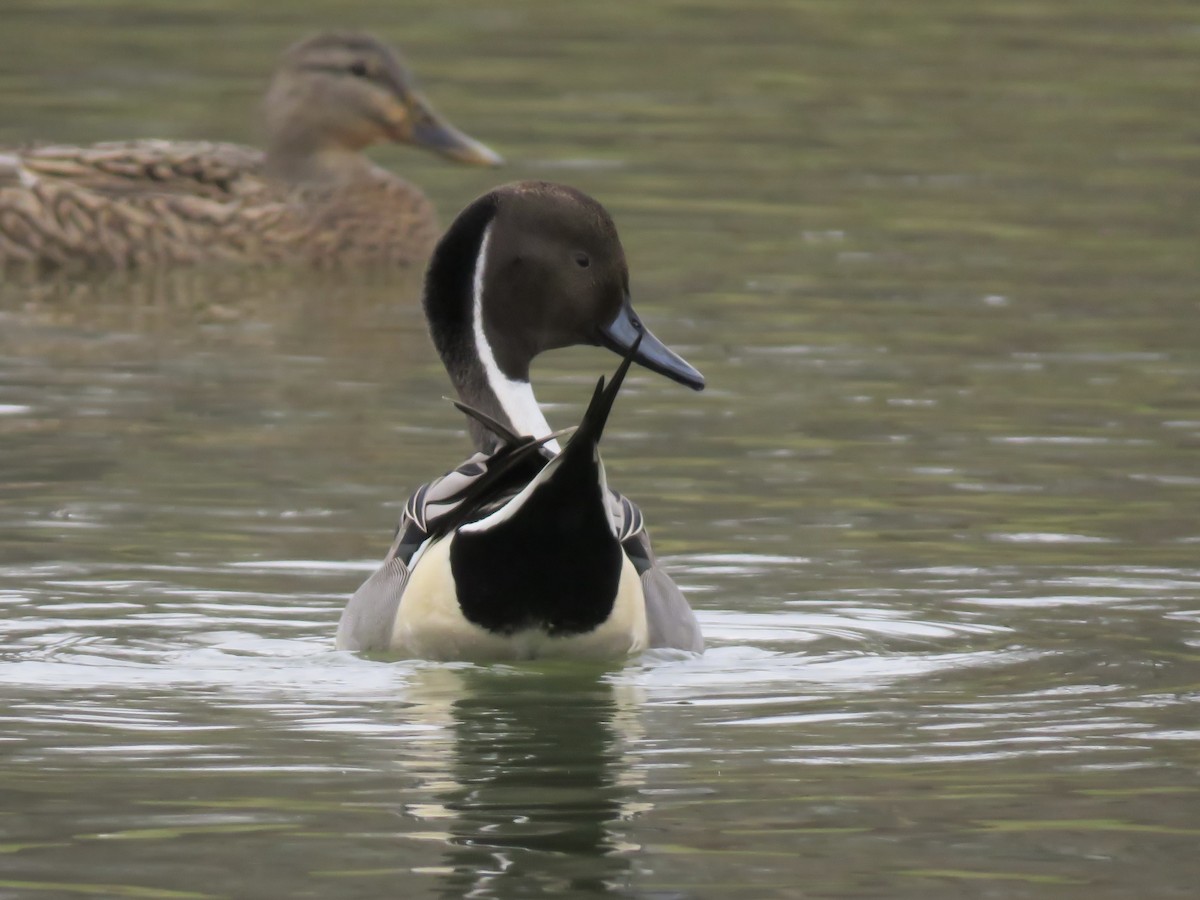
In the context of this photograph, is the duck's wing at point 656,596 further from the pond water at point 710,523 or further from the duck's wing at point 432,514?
the duck's wing at point 432,514

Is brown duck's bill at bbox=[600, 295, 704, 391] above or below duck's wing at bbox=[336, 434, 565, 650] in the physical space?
above

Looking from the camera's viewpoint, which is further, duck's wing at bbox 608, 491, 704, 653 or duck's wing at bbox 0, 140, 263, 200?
duck's wing at bbox 0, 140, 263, 200

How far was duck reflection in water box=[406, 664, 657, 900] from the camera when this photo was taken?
5844mm

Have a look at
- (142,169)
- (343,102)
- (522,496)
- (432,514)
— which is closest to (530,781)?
(522,496)

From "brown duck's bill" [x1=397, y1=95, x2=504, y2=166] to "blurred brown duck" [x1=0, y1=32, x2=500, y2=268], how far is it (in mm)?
11

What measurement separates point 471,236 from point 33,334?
5.30m

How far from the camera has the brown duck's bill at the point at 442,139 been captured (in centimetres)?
1605

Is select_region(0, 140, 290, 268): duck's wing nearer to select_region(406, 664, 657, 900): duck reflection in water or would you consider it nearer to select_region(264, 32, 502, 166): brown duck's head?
select_region(264, 32, 502, 166): brown duck's head

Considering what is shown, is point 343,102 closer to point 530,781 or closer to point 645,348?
Result: point 645,348

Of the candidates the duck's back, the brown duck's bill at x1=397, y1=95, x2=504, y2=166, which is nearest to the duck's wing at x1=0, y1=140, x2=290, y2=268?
the duck's back

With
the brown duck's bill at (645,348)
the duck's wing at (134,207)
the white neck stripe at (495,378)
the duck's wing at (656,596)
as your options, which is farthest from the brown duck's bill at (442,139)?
the duck's wing at (656,596)

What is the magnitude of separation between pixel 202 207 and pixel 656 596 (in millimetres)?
8210

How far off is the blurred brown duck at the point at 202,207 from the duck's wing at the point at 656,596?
7705 millimetres

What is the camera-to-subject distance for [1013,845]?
611cm
